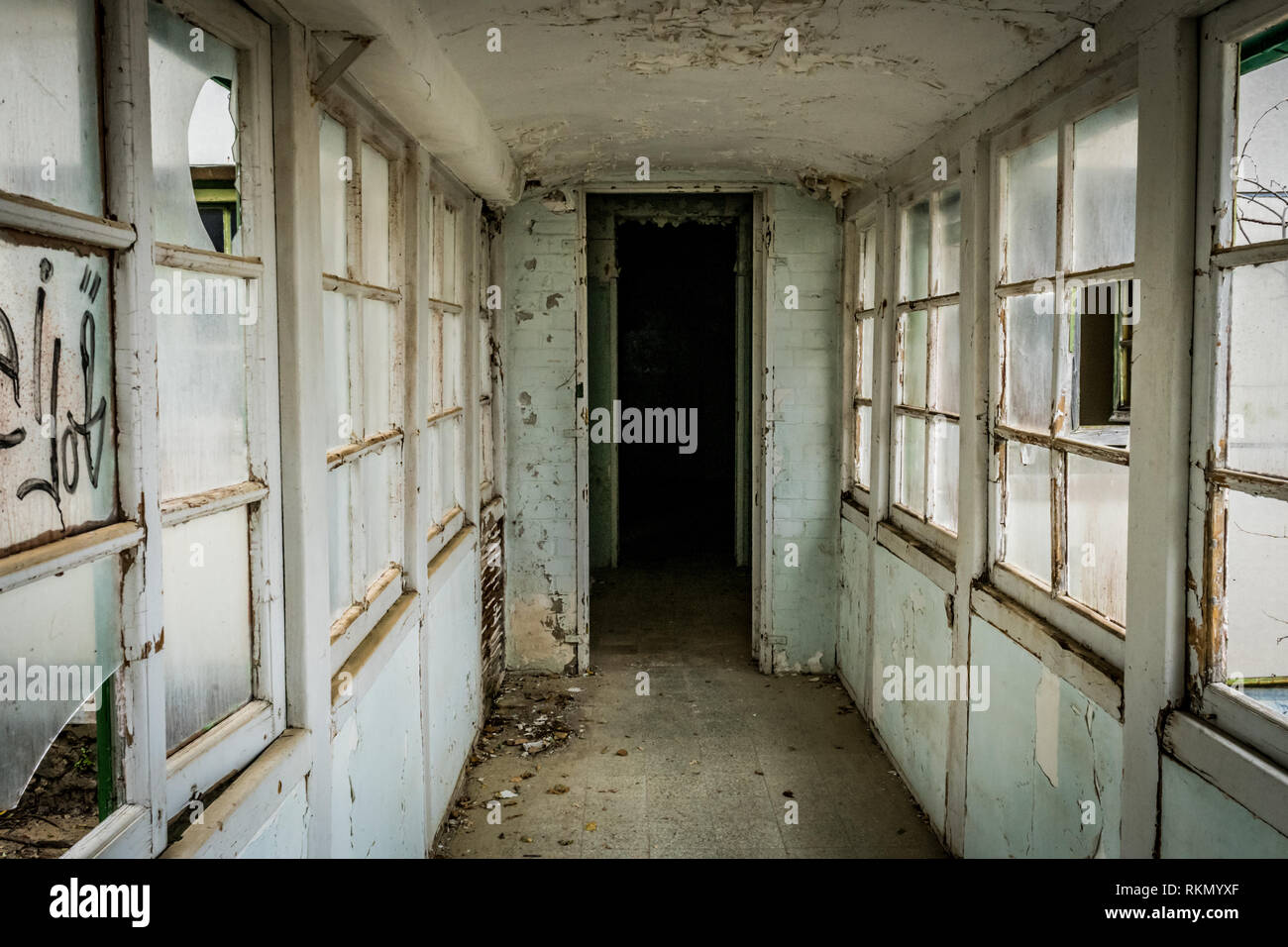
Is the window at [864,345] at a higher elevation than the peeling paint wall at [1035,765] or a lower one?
higher

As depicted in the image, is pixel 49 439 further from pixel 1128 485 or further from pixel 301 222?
pixel 1128 485

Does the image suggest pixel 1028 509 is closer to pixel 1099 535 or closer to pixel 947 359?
pixel 1099 535

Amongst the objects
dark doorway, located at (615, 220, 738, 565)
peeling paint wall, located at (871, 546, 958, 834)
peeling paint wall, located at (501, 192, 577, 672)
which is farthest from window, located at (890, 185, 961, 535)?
dark doorway, located at (615, 220, 738, 565)

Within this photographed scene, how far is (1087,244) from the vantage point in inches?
102

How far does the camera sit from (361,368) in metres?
2.75

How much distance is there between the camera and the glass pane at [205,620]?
65.8 inches

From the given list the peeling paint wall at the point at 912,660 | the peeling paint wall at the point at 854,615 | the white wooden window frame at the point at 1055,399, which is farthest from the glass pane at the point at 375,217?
the peeling paint wall at the point at 854,615

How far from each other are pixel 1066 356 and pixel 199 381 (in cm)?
227

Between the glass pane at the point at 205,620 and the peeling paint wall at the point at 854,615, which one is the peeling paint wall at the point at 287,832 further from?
the peeling paint wall at the point at 854,615

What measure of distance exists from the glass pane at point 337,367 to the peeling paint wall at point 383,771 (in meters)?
0.74

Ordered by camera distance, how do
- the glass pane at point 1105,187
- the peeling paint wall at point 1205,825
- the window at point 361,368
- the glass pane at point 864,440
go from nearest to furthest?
the peeling paint wall at point 1205,825 < the glass pane at point 1105,187 < the window at point 361,368 < the glass pane at point 864,440

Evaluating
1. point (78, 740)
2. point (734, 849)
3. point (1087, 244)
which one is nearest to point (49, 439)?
point (78, 740)

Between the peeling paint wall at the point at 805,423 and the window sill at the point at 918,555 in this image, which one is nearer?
the window sill at the point at 918,555

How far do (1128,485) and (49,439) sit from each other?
2171 millimetres
